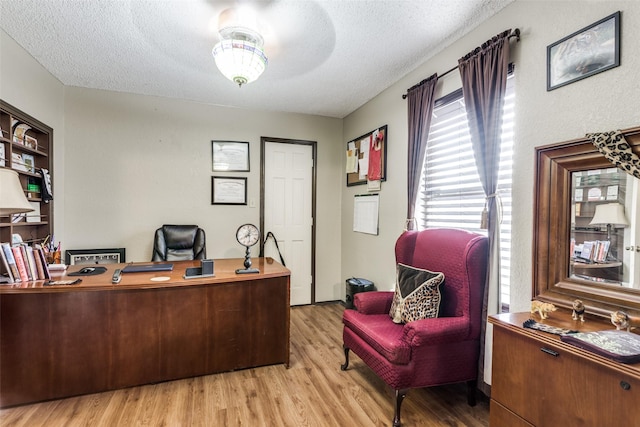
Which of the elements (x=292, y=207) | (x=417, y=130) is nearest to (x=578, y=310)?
(x=417, y=130)

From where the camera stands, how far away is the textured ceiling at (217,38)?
6.88 feet

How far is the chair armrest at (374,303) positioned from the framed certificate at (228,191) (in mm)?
2266

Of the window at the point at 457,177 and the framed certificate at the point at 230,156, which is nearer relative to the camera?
the window at the point at 457,177

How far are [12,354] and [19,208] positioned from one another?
0.96 m

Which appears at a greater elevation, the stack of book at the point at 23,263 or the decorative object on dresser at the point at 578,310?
the stack of book at the point at 23,263

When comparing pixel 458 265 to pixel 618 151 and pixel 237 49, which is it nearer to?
pixel 618 151

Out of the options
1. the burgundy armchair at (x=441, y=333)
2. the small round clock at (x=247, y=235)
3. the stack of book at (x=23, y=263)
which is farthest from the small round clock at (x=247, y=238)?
the stack of book at (x=23, y=263)

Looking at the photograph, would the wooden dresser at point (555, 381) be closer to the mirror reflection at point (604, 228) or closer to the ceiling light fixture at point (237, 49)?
the mirror reflection at point (604, 228)

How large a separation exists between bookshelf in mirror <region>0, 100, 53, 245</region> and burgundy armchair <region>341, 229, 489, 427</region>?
2877mm

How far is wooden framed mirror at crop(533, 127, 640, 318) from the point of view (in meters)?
1.46

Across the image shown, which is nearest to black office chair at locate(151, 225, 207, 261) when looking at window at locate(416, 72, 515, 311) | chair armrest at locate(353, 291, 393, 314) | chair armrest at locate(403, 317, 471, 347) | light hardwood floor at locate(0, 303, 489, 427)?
light hardwood floor at locate(0, 303, 489, 427)

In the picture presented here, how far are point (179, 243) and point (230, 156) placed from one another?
4.16 feet

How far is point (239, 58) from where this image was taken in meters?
2.14

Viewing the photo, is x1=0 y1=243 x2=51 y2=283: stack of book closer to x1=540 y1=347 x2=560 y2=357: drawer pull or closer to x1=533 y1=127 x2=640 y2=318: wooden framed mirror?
x1=540 y1=347 x2=560 y2=357: drawer pull
